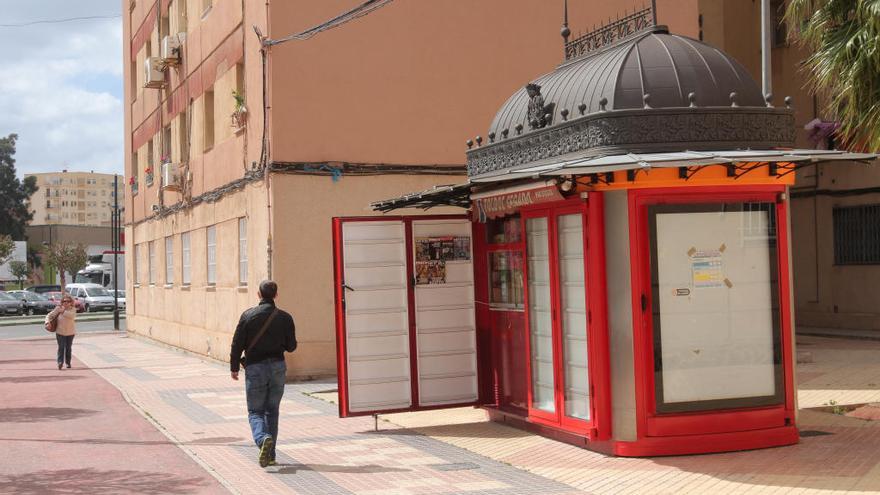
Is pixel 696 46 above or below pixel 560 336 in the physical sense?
above

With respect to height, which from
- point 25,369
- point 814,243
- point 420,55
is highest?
point 420,55

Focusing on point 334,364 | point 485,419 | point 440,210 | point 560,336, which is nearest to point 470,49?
point 440,210

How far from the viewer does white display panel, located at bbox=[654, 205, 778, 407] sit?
383 inches

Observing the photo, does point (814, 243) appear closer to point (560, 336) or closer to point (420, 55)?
point (420, 55)

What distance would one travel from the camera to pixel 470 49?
19.7 m

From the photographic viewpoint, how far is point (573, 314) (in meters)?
10.4

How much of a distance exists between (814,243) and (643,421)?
17.6m

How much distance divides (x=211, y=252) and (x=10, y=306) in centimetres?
4326

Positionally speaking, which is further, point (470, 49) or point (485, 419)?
point (470, 49)

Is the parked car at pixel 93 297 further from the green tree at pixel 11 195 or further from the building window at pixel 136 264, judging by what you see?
the green tree at pixel 11 195

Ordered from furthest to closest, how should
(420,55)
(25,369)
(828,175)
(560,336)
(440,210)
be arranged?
(828,175), (25,369), (420,55), (440,210), (560,336)

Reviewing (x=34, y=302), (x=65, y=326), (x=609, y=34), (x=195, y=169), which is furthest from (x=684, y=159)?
(x=34, y=302)

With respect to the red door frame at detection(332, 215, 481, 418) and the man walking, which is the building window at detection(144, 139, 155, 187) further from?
the man walking

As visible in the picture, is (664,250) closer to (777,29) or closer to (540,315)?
(540,315)
